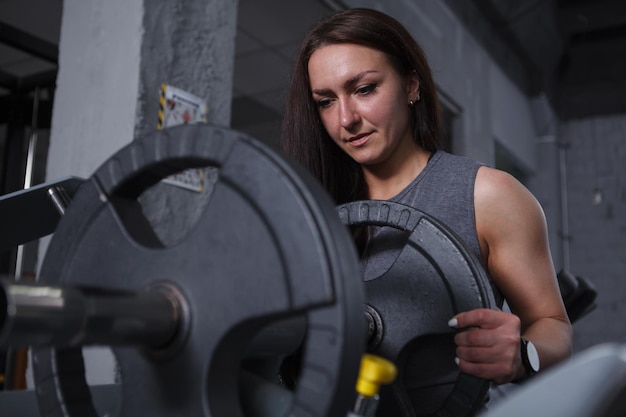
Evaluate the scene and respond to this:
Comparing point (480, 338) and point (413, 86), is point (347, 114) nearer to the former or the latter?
point (413, 86)

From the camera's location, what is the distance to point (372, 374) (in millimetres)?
384

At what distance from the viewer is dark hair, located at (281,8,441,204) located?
0.97m

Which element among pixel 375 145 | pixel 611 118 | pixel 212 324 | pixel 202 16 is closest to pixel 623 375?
pixel 212 324

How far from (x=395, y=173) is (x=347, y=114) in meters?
0.13

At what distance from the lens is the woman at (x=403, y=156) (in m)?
0.86

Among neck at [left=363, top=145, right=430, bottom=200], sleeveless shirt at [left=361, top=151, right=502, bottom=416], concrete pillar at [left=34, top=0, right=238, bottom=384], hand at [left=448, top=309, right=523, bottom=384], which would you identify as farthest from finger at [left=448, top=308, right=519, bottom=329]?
concrete pillar at [left=34, top=0, right=238, bottom=384]

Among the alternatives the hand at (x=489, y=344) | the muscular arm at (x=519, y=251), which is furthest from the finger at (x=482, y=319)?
the muscular arm at (x=519, y=251)

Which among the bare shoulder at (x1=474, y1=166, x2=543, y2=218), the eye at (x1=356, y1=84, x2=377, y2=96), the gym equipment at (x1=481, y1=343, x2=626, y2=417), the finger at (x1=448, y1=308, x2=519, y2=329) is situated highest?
the eye at (x1=356, y1=84, x2=377, y2=96)

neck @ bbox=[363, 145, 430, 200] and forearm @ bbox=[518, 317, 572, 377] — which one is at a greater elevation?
neck @ bbox=[363, 145, 430, 200]

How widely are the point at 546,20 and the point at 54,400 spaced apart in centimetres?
511

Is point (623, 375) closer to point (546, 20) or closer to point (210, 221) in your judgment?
point (210, 221)

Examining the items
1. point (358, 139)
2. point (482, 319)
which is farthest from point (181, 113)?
point (482, 319)

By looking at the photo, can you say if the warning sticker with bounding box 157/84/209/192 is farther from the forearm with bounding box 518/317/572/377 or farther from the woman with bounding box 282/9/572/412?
the forearm with bounding box 518/317/572/377

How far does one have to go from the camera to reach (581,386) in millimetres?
289
